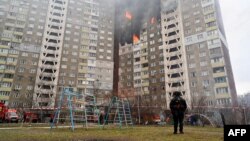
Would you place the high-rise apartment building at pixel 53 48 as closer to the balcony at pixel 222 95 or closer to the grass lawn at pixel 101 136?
the balcony at pixel 222 95

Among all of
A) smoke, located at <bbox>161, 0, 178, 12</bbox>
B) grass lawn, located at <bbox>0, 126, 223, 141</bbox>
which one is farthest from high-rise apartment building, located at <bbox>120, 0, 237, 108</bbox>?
grass lawn, located at <bbox>0, 126, 223, 141</bbox>

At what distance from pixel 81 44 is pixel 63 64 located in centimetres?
927

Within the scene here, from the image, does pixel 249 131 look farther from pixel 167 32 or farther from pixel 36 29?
pixel 36 29

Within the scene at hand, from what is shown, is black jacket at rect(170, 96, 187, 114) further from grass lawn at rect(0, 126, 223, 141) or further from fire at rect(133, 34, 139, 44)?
fire at rect(133, 34, 139, 44)

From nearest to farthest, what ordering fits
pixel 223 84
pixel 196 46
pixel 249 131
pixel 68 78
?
pixel 249 131, pixel 223 84, pixel 196 46, pixel 68 78

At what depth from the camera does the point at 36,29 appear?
62.9 metres

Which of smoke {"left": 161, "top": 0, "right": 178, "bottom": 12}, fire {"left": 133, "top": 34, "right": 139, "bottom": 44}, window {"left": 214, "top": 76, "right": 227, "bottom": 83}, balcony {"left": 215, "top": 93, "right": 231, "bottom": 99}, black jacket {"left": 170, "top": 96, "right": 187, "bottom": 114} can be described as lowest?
black jacket {"left": 170, "top": 96, "right": 187, "bottom": 114}

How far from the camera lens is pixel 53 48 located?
63281 mm

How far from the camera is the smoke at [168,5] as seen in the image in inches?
2527

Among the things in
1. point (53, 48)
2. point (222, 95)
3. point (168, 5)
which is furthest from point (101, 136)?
point (168, 5)

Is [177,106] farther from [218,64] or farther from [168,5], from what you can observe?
[168,5]

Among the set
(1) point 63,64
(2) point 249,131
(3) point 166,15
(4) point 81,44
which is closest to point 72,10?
(4) point 81,44

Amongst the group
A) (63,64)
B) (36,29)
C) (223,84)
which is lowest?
(223,84)

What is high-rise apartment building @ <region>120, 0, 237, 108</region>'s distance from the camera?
48.0 metres
